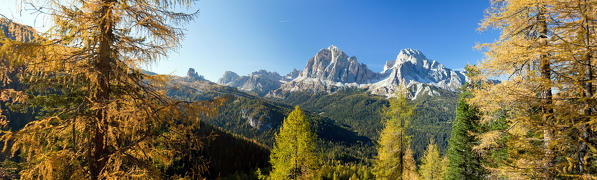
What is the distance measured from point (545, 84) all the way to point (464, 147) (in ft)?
38.6

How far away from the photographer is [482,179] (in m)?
13.9

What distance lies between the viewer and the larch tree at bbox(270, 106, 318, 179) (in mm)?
13422

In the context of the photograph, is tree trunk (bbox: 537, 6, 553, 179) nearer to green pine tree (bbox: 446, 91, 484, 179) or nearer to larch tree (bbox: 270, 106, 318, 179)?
green pine tree (bbox: 446, 91, 484, 179)

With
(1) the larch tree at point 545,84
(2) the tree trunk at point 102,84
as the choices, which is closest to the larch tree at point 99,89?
(2) the tree trunk at point 102,84

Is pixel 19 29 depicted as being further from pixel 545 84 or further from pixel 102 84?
pixel 545 84

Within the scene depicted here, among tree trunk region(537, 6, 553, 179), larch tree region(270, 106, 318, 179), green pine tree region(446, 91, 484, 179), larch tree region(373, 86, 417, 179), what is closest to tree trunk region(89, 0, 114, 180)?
tree trunk region(537, 6, 553, 179)

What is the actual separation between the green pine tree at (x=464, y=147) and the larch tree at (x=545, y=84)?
8234mm

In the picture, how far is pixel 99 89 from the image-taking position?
386cm

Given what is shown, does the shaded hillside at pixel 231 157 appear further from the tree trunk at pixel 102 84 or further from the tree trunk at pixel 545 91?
the tree trunk at pixel 545 91

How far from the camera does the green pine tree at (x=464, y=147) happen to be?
13.9 meters

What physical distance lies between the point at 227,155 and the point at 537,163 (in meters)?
43.1

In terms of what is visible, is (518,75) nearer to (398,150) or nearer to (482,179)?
(398,150)

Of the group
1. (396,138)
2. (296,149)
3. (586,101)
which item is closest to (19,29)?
(586,101)

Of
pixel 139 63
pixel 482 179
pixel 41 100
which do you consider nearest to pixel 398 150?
pixel 482 179
